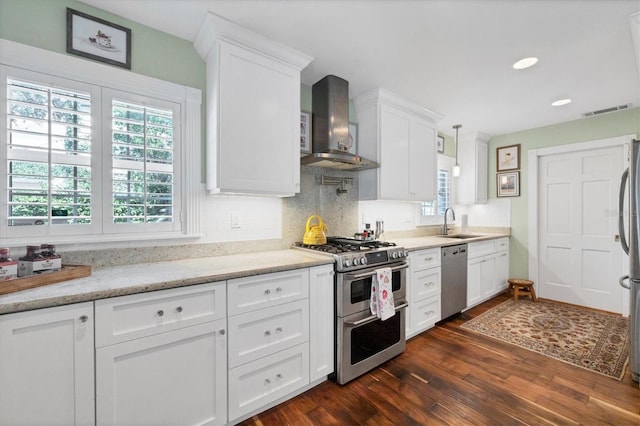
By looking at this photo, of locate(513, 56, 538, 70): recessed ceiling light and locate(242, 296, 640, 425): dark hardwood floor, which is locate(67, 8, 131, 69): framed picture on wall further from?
locate(513, 56, 538, 70): recessed ceiling light

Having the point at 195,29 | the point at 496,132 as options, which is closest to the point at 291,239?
the point at 195,29

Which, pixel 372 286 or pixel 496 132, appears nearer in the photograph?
pixel 372 286

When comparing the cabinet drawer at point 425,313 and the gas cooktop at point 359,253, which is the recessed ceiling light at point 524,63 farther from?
the cabinet drawer at point 425,313

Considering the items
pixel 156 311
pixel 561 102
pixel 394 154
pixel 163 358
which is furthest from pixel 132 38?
pixel 561 102

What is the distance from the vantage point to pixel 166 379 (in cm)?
142

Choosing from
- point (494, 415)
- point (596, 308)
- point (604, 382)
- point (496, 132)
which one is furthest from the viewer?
point (496, 132)

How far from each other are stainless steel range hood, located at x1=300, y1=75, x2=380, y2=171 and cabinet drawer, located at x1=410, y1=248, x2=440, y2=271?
41.7 inches

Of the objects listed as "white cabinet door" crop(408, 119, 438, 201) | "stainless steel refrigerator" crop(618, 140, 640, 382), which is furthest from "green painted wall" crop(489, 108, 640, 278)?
"stainless steel refrigerator" crop(618, 140, 640, 382)

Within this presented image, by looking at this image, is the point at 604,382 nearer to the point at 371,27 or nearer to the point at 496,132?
the point at 371,27

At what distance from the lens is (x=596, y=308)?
363cm

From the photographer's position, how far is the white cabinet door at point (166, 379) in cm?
129

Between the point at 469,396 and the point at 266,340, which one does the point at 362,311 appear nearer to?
the point at 266,340

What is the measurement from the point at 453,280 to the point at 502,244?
5.14ft

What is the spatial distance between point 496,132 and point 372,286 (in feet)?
12.0
